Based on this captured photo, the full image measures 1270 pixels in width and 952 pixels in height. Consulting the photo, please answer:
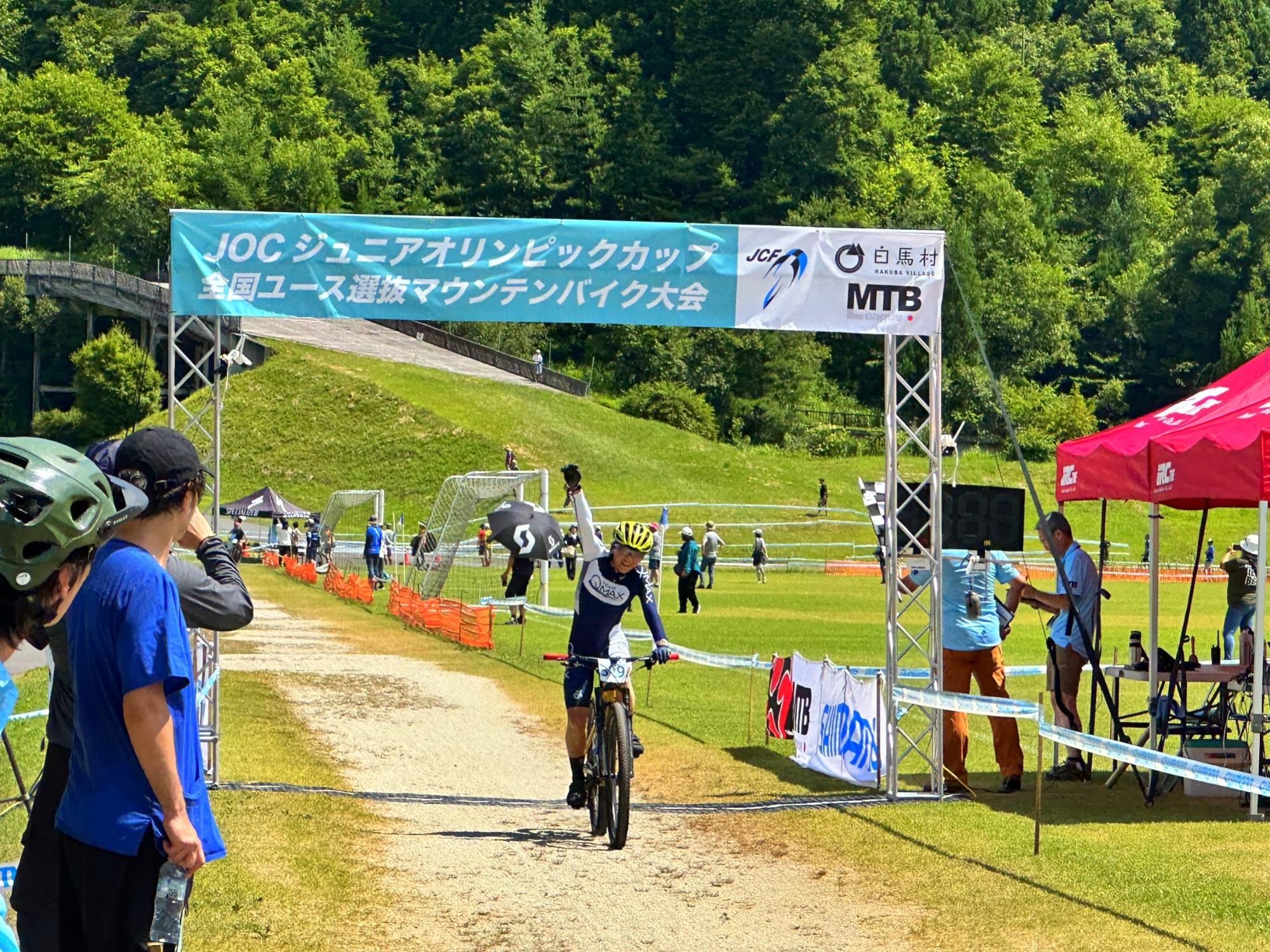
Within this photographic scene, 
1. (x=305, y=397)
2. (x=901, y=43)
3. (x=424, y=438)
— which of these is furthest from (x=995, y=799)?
(x=901, y=43)

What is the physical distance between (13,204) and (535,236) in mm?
112753

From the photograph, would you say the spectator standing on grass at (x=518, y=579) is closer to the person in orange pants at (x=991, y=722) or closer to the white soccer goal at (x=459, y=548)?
the white soccer goal at (x=459, y=548)

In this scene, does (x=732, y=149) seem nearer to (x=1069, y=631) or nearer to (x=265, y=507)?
(x=265, y=507)

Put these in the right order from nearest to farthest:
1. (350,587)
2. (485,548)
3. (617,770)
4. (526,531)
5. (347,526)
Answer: (617,770) < (526,531) < (350,587) < (485,548) < (347,526)

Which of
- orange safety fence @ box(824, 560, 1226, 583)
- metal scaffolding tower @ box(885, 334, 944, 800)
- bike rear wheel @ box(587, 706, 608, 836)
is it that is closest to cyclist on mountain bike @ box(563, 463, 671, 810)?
bike rear wheel @ box(587, 706, 608, 836)

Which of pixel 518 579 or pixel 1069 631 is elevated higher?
pixel 1069 631

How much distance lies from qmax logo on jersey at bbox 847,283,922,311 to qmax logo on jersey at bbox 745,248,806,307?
0.44 metres

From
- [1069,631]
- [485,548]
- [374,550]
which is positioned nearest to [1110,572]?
[485,548]

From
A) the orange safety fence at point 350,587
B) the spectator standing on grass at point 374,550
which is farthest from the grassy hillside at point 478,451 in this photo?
the spectator standing on grass at point 374,550

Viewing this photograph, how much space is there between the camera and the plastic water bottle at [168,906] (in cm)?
493

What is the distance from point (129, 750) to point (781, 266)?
28.0ft

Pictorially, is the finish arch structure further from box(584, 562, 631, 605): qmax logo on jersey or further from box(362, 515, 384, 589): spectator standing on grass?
box(362, 515, 384, 589): spectator standing on grass

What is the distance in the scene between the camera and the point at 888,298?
12922 mm

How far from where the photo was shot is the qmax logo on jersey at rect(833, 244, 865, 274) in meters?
13.0
